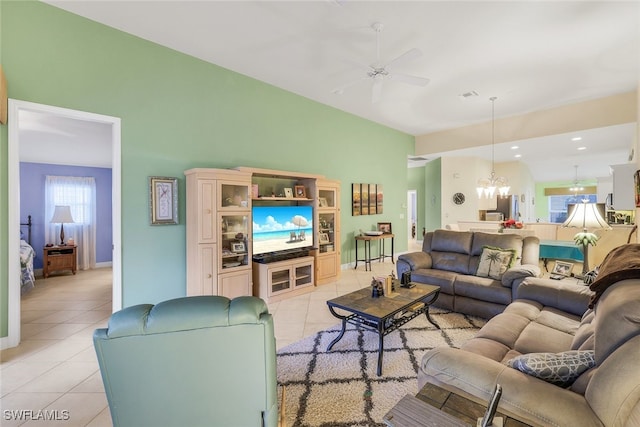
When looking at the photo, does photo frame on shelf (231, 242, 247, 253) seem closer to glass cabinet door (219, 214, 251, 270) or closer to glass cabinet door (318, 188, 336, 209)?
glass cabinet door (219, 214, 251, 270)

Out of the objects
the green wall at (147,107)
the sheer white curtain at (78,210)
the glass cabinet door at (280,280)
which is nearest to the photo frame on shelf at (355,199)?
the green wall at (147,107)

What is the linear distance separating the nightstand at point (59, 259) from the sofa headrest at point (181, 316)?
6.29 m

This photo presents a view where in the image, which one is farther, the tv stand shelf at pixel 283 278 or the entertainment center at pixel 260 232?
the tv stand shelf at pixel 283 278

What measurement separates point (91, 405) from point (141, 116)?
285 cm

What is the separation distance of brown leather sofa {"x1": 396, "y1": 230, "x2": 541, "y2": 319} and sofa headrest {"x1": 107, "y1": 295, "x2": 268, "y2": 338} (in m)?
3.05

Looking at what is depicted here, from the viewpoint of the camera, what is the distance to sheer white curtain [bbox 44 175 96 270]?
240 inches

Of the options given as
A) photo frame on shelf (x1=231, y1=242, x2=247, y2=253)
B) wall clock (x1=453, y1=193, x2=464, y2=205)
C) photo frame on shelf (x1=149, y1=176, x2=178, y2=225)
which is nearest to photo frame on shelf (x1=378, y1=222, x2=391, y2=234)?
wall clock (x1=453, y1=193, x2=464, y2=205)

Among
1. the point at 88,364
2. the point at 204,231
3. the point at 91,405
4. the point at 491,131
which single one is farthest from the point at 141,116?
the point at 491,131

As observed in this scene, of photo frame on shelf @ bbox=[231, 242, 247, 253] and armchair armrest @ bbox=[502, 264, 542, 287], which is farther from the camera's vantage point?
photo frame on shelf @ bbox=[231, 242, 247, 253]

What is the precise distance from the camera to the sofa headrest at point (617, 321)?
1.08 meters

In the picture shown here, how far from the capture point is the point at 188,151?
3705 mm

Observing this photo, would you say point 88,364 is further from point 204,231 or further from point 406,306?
point 406,306

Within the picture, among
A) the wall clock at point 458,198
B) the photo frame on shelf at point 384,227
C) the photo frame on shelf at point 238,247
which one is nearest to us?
the photo frame on shelf at point 238,247

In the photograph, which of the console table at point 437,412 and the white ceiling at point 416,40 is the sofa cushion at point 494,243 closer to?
the white ceiling at point 416,40
